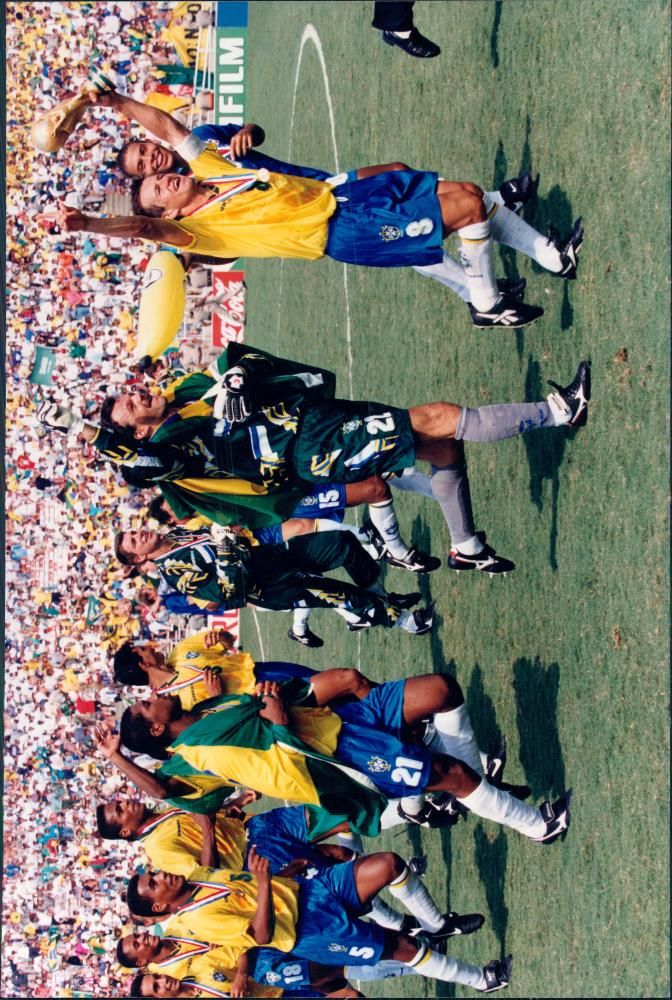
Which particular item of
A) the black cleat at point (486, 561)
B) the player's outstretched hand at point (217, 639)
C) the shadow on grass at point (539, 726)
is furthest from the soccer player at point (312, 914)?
the black cleat at point (486, 561)

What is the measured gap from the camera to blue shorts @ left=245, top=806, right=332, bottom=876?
7.85 meters

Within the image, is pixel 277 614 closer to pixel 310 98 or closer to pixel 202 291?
pixel 202 291

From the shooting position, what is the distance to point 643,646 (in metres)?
5.07

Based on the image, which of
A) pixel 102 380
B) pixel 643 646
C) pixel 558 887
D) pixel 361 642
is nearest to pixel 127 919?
pixel 361 642

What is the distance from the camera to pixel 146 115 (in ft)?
19.8

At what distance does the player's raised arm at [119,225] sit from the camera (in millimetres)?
5523

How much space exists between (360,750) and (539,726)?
1001 millimetres

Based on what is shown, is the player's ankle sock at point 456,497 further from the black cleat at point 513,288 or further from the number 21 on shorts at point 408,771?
the number 21 on shorts at point 408,771

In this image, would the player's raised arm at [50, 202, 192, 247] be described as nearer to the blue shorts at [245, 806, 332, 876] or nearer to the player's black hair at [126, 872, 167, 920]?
the player's black hair at [126, 872, 167, 920]

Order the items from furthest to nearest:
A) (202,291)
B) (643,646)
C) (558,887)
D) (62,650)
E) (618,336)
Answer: (202,291), (62,650), (558,887), (618,336), (643,646)

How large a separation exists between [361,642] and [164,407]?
4.93 meters

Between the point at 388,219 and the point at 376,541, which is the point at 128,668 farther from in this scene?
the point at 388,219

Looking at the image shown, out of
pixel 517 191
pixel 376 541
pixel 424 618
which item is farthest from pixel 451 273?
pixel 424 618

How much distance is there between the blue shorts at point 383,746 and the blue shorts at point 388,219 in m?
2.40
